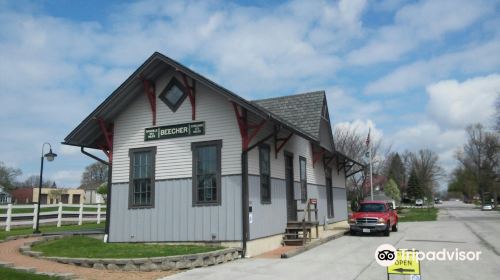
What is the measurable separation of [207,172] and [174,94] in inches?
131

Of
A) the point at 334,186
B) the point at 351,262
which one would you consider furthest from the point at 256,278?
the point at 334,186

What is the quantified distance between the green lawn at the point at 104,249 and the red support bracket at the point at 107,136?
332cm

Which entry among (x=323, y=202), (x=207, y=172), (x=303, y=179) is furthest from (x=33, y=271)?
(x=323, y=202)

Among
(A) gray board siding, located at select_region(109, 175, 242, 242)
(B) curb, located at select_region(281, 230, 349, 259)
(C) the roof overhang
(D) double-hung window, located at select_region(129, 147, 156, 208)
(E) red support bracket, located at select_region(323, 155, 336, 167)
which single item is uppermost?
(C) the roof overhang

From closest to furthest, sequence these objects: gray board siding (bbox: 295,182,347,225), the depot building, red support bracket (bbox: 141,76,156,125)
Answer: the depot building → red support bracket (bbox: 141,76,156,125) → gray board siding (bbox: 295,182,347,225)

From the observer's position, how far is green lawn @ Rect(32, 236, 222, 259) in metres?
13.1

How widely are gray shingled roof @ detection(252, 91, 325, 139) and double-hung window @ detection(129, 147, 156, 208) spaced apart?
8675 millimetres

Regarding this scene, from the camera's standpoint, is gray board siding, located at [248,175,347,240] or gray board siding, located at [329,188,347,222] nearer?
gray board siding, located at [248,175,347,240]

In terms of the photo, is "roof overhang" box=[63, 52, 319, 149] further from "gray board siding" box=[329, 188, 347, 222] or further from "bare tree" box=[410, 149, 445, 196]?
"bare tree" box=[410, 149, 445, 196]

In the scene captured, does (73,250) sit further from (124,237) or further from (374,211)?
(374,211)

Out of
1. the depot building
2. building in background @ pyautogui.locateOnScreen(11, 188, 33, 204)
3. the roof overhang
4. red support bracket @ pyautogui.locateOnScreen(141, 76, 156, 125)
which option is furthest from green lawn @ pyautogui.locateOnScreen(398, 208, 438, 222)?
building in background @ pyautogui.locateOnScreen(11, 188, 33, 204)

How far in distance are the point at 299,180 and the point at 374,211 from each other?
482cm

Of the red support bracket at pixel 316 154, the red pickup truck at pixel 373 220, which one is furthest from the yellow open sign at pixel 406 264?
the red support bracket at pixel 316 154

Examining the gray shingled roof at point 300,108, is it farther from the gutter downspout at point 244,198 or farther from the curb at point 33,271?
the curb at point 33,271
